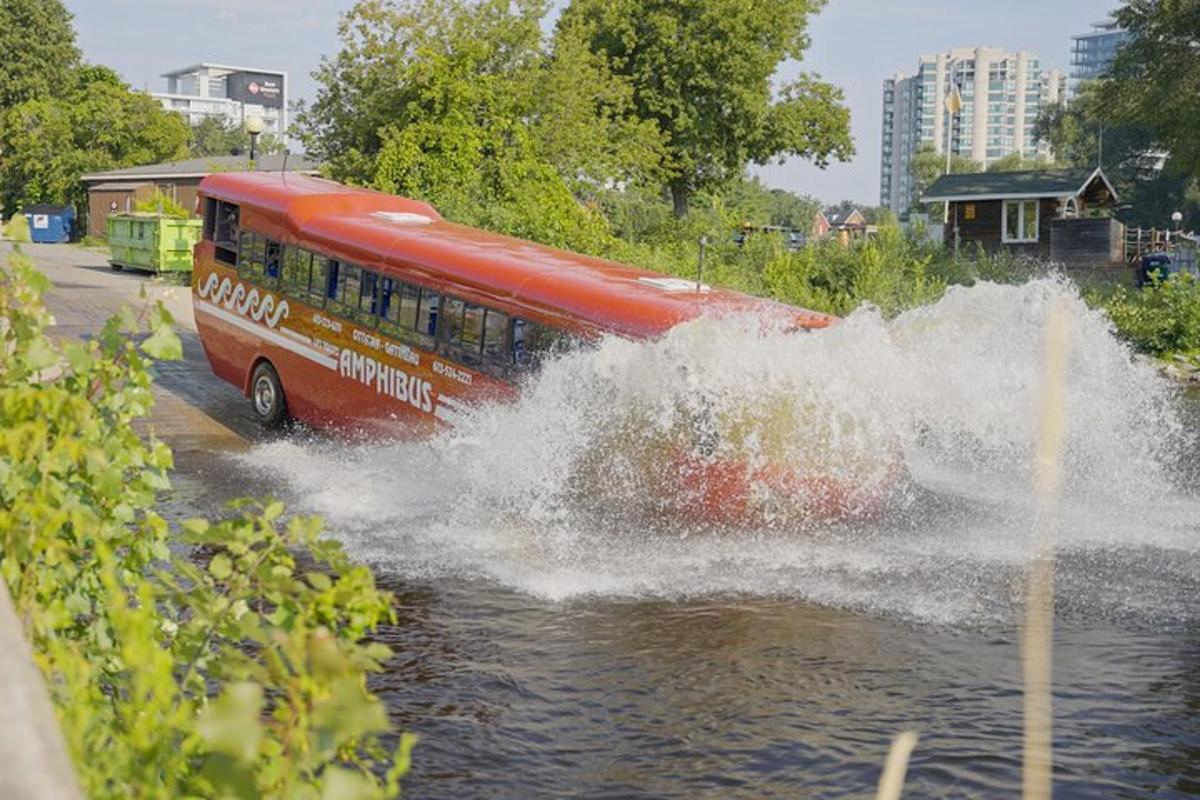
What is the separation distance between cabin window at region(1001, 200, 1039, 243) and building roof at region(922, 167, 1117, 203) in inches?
21.1

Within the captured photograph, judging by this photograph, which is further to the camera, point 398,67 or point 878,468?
point 398,67

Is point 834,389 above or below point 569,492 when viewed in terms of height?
above

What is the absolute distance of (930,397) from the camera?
15.5 metres

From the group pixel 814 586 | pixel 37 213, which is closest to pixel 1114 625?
pixel 814 586

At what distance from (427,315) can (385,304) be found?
942mm

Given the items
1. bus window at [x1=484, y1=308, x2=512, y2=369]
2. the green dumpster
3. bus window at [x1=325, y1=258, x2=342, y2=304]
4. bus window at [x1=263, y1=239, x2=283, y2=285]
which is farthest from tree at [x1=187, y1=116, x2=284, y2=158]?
bus window at [x1=484, y1=308, x2=512, y2=369]

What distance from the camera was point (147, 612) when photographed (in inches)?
152

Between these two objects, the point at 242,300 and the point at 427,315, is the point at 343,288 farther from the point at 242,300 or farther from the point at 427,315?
the point at 242,300

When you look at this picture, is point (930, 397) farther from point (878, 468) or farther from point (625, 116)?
point (625, 116)

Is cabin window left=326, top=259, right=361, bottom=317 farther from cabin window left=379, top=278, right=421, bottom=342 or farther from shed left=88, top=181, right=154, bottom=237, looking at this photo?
shed left=88, top=181, right=154, bottom=237

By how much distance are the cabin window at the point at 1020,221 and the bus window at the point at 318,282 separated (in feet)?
161

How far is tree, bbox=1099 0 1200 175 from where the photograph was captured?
1794 inches

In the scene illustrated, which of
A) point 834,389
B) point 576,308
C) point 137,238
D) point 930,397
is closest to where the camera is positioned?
point 834,389

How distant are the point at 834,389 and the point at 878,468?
0.80 m
